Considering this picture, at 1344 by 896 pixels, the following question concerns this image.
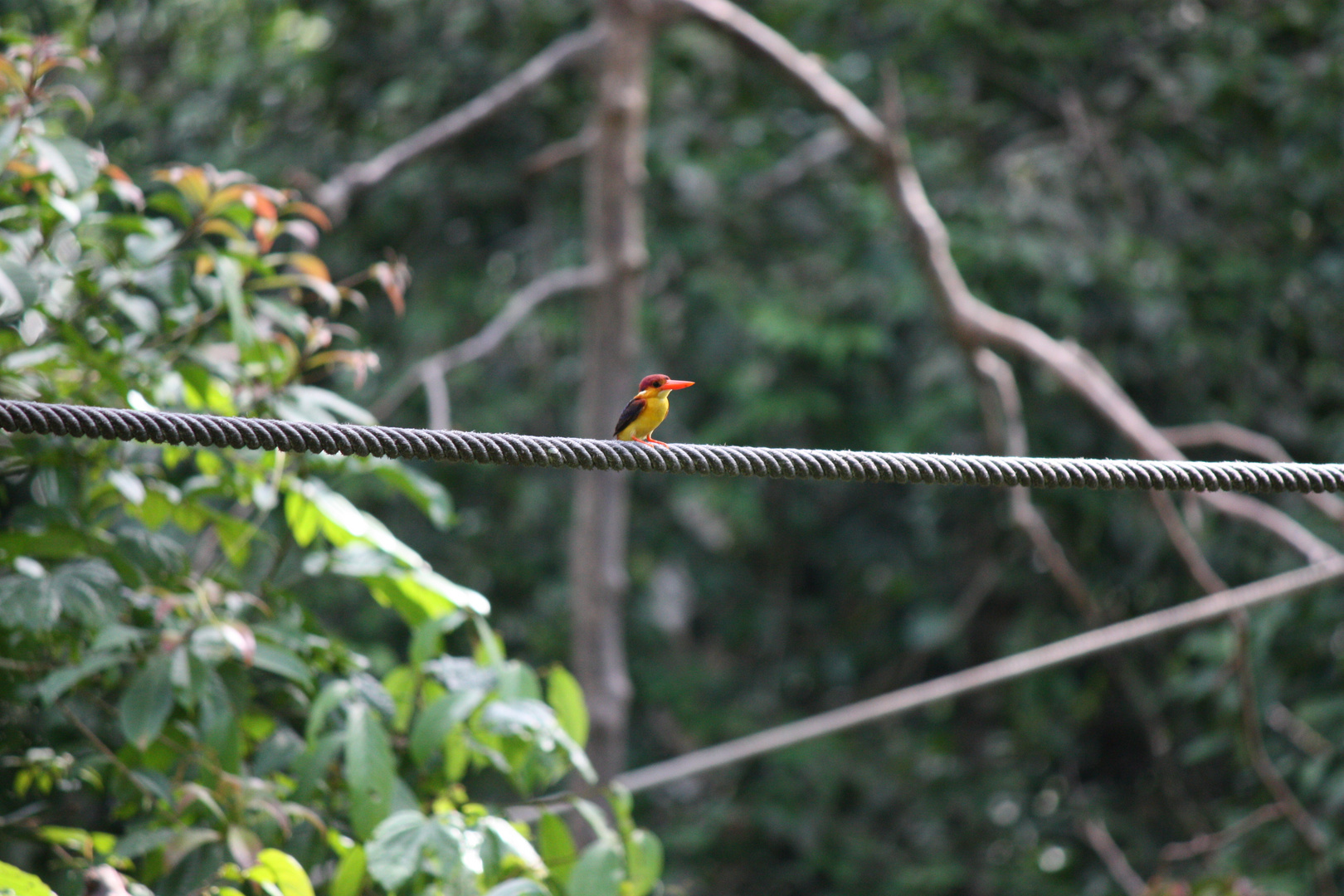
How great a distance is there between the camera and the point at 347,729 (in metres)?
2.11

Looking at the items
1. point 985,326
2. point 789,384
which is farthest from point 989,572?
point 985,326

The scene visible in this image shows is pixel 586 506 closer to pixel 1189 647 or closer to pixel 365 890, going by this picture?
pixel 1189 647

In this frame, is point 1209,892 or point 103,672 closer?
point 103,672

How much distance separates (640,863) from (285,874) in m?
0.68

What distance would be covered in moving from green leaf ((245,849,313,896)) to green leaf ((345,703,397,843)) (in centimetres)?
19

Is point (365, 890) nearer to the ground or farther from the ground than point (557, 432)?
farther from the ground

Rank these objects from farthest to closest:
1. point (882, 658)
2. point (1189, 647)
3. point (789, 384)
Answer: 1. point (882, 658)
2. point (789, 384)
3. point (1189, 647)

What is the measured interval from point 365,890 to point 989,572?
4.36 m

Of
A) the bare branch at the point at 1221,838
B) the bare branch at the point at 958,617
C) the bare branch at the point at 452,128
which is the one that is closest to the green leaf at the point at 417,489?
the bare branch at the point at 452,128

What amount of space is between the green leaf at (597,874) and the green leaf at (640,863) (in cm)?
16

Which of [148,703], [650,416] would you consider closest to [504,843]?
[148,703]

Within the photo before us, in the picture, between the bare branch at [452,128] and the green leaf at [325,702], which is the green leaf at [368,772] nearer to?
the green leaf at [325,702]

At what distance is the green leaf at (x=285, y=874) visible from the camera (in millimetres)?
1808

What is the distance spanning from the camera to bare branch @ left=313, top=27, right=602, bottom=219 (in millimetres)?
3906
